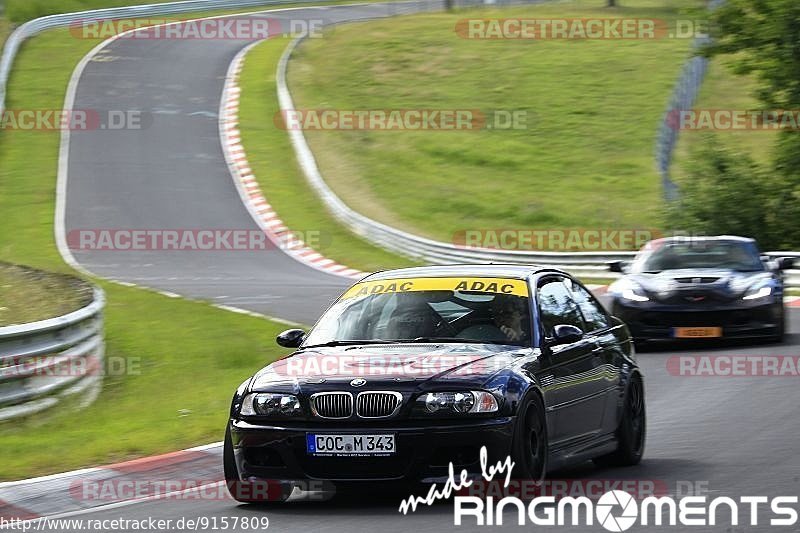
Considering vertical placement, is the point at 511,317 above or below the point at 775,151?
above

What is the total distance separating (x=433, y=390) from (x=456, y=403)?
5.2 inches

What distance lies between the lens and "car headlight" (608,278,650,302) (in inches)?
648

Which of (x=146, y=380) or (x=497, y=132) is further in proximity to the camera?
(x=497, y=132)

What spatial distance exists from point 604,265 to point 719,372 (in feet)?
39.5

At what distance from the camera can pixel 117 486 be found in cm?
918

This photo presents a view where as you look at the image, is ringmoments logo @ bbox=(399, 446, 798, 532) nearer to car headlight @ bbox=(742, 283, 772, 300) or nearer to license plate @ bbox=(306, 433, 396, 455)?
license plate @ bbox=(306, 433, 396, 455)

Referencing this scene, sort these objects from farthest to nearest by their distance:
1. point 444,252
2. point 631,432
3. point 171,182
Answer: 1. point 171,182
2. point 444,252
3. point 631,432

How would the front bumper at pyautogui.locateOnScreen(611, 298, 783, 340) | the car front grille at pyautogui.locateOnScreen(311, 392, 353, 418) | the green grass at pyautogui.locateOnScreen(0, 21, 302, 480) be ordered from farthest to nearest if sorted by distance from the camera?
1. the front bumper at pyautogui.locateOnScreen(611, 298, 783, 340)
2. the green grass at pyautogui.locateOnScreen(0, 21, 302, 480)
3. the car front grille at pyautogui.locateOnScreen(311, 392, 353, 418)

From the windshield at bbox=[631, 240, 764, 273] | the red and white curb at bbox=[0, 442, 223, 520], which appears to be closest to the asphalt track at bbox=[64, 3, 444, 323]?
the windshield at bbox=[631, 240, 764, 273]

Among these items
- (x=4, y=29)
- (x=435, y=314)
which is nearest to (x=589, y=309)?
(x=435, y=314)

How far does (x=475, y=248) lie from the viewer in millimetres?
27453

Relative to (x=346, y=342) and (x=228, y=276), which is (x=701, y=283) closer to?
(x=346, y=342)

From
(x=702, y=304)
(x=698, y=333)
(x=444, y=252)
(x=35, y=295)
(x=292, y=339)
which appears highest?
(x=292, y=339)

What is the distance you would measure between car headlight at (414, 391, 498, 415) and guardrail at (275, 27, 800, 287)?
1663 cm
